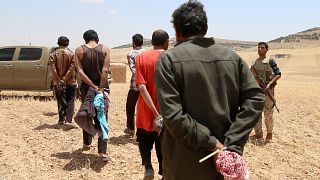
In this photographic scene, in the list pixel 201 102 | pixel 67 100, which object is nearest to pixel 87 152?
pixel 67 100

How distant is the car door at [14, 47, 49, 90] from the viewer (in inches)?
475

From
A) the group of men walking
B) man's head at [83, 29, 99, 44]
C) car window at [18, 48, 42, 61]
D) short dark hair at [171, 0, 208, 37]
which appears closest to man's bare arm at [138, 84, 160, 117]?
man's head at [83, 29, 99, 44]

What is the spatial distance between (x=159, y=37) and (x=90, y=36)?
3.99 ft

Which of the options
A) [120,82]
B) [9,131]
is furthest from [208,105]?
[120,82]

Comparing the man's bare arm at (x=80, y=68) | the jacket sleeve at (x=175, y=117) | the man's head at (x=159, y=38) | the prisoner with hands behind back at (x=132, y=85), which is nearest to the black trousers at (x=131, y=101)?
the prisoner with hands behind back at (x=132, y=85)

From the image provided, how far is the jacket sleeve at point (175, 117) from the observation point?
2.69 m

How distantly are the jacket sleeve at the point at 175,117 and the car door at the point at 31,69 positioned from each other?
978cm

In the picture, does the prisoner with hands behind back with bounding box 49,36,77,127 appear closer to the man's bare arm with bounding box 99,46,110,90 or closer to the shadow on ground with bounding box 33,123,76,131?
the shadow on ground with bounding box 33,123,76,131

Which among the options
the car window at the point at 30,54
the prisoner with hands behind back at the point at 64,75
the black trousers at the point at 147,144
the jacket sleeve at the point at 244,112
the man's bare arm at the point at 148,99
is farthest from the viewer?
the car window at the point at 30,54

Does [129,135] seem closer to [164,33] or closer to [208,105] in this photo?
[164,33]

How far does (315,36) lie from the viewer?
130 m

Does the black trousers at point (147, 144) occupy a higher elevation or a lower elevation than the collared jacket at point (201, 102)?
lower

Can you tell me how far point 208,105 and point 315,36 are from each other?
135977 mm

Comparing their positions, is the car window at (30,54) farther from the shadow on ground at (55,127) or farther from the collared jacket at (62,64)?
the collared jacket at (62,64)
